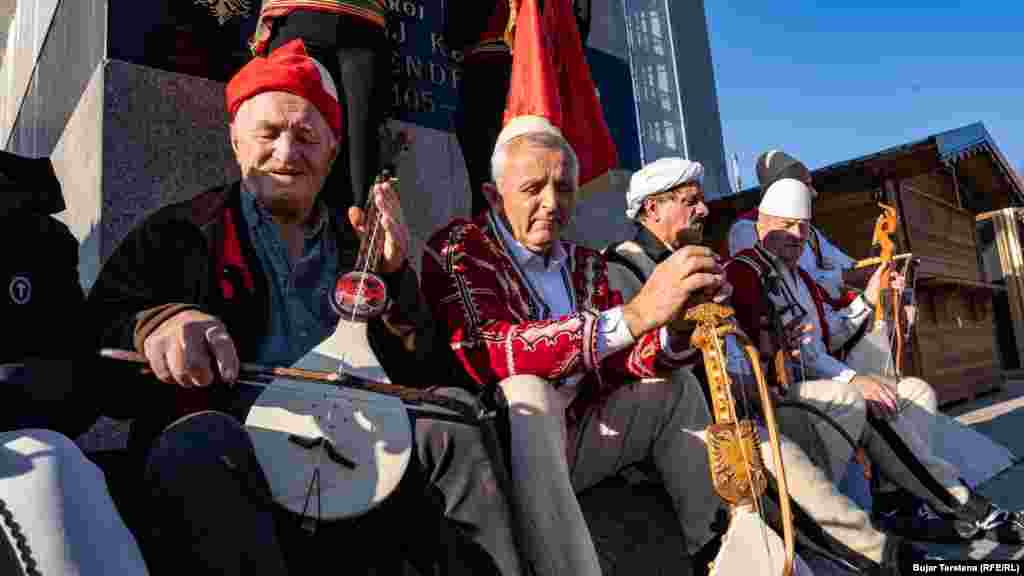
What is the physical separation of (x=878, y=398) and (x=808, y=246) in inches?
87.2

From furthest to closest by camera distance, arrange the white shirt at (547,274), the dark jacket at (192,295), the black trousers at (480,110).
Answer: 1. the black trousers at (480,110)
2. the white shirt at (547,274)
3. the dark jacket at (192,295)

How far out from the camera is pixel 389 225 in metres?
1.70

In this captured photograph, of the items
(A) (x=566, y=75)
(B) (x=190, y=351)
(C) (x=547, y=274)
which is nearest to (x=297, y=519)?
(B) (x=190, y=351)

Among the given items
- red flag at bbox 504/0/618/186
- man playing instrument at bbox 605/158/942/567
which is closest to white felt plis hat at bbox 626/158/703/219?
man playing instrument at bbox 605/158/942/567

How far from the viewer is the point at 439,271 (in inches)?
81.5

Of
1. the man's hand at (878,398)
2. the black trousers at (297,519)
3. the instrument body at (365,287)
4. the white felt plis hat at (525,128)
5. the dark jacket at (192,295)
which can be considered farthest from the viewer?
the man's hand at (878,398)

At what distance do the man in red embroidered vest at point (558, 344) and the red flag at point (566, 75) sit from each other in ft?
4.10

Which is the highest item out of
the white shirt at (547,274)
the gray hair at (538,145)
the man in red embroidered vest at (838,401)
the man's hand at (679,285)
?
the gray hair at (538,145)

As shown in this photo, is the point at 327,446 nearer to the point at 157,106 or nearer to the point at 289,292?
the point at 289,292

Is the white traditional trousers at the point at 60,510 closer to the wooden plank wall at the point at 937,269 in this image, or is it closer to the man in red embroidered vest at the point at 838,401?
the man in red embroidered vest at the point at 838,401

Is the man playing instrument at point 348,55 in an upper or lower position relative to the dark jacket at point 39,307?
upper

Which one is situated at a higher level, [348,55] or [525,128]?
[348,55]

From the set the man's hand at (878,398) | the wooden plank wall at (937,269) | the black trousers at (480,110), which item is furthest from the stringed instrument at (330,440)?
the wooden plank wall at (937,269)

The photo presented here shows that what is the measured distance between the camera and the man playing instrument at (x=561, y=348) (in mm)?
1631
